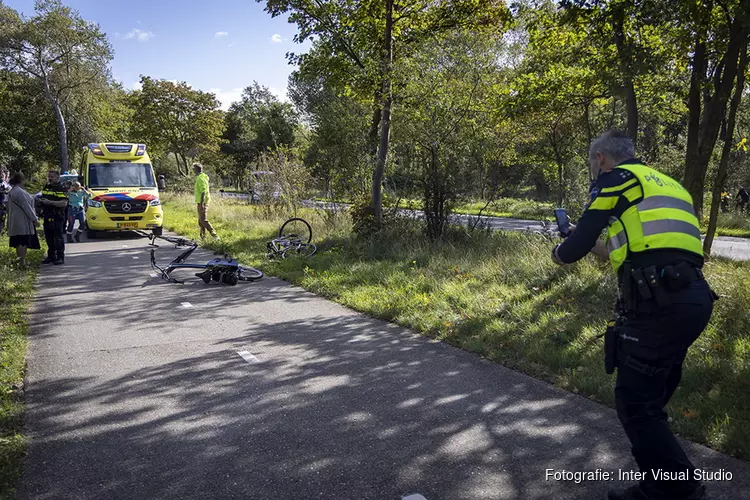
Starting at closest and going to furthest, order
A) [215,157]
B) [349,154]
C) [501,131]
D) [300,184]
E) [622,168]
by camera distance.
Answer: [622,168] < [501,131] < [349,154] < [300,184] < [215,157]

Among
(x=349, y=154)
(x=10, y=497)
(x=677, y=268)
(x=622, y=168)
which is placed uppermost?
(x=349, y=154)

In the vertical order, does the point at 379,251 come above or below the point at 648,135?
below

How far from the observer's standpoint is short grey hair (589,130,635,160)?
313 cm

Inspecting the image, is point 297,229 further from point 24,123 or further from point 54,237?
point 24,123

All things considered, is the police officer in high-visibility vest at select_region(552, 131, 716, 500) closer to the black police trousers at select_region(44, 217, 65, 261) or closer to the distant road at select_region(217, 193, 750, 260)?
the distant road at select_region(217, 193, 750, 260)

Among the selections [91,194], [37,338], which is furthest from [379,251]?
[91,194]

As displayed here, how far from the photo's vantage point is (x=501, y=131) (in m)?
15.0

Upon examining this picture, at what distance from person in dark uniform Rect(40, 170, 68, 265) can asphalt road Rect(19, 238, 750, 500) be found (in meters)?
5.32

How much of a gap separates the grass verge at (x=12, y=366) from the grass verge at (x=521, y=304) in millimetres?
4059

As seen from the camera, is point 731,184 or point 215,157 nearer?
point 731,184

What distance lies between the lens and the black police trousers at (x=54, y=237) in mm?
11672

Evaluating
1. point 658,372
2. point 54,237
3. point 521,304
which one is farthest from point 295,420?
point 54,237

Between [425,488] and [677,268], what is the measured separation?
6.01ft

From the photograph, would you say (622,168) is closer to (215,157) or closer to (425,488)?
(425,488)
